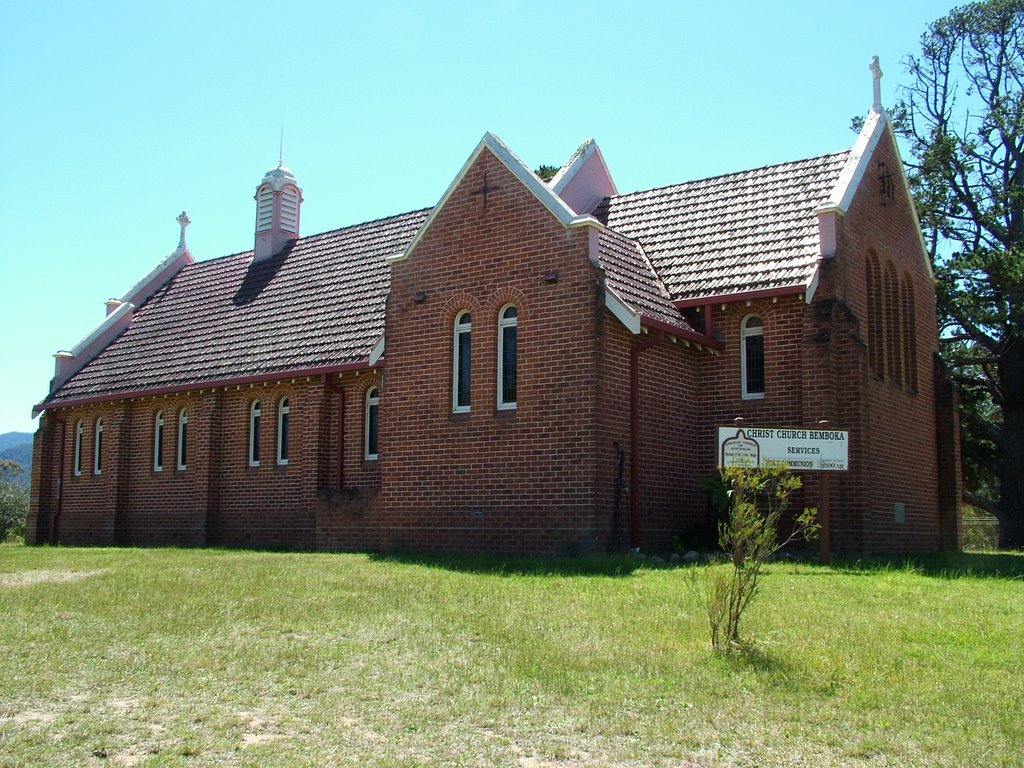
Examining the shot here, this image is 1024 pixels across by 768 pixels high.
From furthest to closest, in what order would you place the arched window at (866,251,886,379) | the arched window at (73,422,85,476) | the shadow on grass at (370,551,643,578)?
the arched window at (73,422,85,476)
the arched window at (866,251,886,379)
the shadow on grass at (370,551,643,578)

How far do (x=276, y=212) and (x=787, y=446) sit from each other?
1972 centimetres

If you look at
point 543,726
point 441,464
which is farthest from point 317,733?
point 441,464

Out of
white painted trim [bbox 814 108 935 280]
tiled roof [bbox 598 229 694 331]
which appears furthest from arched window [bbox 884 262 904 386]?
tiled roof [bbox 598 229 694 331]

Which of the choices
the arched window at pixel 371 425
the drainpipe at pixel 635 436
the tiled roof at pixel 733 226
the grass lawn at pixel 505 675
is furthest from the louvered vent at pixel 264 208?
the grass lawn at pixel 505 675

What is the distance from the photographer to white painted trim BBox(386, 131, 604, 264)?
1790 centimetres

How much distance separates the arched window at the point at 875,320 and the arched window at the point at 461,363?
746 centimetres

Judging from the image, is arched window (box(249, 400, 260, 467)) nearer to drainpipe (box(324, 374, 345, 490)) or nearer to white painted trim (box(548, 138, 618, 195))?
drainpipe (box(324, 374, 345, 490))

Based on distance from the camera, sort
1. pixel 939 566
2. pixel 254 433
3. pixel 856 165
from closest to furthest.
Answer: pixel 939 566 → pixel 856 165 → pixel 254 433

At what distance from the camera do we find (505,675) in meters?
8.48

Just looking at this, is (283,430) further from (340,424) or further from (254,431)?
(340,424)

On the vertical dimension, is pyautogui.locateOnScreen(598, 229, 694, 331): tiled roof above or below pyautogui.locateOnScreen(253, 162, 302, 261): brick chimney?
below

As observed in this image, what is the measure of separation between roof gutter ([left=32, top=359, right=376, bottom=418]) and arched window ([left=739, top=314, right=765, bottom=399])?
6847 mm

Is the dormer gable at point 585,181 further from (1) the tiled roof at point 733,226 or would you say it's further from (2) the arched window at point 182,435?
(2) the arched window at point 182,435

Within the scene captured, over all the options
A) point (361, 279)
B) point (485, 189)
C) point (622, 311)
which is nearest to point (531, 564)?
point (622, 311)
